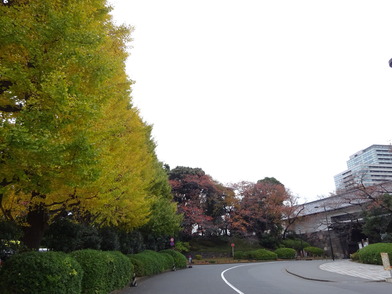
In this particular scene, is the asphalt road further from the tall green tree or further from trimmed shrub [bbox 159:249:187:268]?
the tall green tree

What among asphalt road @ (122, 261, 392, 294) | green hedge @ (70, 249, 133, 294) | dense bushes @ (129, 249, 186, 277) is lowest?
asphalt road @ (122, 261, 392, 294)

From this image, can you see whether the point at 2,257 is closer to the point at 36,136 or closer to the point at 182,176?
the point at 36,136

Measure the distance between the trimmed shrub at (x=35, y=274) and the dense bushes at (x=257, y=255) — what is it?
121 feet

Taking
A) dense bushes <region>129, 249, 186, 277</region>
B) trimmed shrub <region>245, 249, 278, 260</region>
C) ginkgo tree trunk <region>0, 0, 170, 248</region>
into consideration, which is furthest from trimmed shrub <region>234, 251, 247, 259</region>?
ginkgo tree trunk <region>0, 0, 170, 248</region>

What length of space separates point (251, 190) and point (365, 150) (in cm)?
2143

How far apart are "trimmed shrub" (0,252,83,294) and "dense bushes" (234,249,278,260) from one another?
121ft

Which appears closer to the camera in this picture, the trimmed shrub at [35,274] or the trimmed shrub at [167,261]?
the trimmed shrub at [35,274]

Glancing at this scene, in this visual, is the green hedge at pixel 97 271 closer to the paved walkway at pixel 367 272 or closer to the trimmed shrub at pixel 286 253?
the paved walkway at pixel 367 272

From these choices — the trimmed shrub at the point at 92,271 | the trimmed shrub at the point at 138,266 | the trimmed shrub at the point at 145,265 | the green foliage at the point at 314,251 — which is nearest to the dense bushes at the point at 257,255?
the green foliage at the point at 314,251

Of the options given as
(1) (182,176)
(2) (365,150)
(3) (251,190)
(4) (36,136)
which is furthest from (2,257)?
(2) (365,150)

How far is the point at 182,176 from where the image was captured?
136ft

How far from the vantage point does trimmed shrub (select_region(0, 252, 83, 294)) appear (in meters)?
5.56

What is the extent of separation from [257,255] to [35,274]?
37791 mm

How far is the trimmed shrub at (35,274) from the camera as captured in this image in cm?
556
